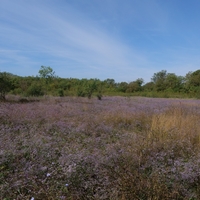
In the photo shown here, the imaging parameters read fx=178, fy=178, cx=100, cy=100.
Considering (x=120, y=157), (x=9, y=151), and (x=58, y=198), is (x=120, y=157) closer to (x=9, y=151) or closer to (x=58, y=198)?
(x=58, y=198)

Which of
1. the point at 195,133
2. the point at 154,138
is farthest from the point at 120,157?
the point at 195,133

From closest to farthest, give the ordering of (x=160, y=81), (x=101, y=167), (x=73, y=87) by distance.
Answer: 1. (x=101, y=167)
2. (x=73, y=87)
3. (x=160, y=81)

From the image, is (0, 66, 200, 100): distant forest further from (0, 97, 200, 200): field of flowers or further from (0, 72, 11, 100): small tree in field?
(0, 97, 200, 200): field of flowers

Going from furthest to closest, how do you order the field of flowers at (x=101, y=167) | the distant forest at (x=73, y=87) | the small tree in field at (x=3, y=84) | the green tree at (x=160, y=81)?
1. the green tree at (x=160, y=81)
2. the distant forest at (x=73, y=87)
3. the small tree in field at (x=3, y=84)
4. the field of flowers at (x=101, y=167)

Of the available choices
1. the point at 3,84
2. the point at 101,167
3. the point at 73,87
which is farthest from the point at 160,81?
the point at 101,167

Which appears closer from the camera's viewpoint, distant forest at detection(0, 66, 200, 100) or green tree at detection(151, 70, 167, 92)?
distant forest at detection(0, 66, 200, 100)

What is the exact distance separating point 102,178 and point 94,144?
1802 mm

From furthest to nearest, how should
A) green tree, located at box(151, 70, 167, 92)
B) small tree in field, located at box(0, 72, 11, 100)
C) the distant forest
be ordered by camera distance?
green tree, located at box(151, 70, 167, 92)
the distant forest
small tree in field, located at box(0, 72, 11, 100)

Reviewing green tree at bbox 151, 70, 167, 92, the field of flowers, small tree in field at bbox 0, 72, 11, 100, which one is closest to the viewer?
the field of flowers

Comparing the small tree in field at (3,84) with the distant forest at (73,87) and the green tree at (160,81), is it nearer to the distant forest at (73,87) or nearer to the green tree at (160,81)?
the distant forest at (73,87)

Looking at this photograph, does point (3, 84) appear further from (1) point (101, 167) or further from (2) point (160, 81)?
(2) point (160, 81)

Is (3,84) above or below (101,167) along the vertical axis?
above

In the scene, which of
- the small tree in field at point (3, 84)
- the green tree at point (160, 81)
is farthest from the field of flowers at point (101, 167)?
the green tree at point (160, 81)

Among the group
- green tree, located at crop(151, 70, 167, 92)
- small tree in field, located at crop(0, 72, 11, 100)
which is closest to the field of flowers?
small tree in field, located at crop(0, 72, 11, 100)
